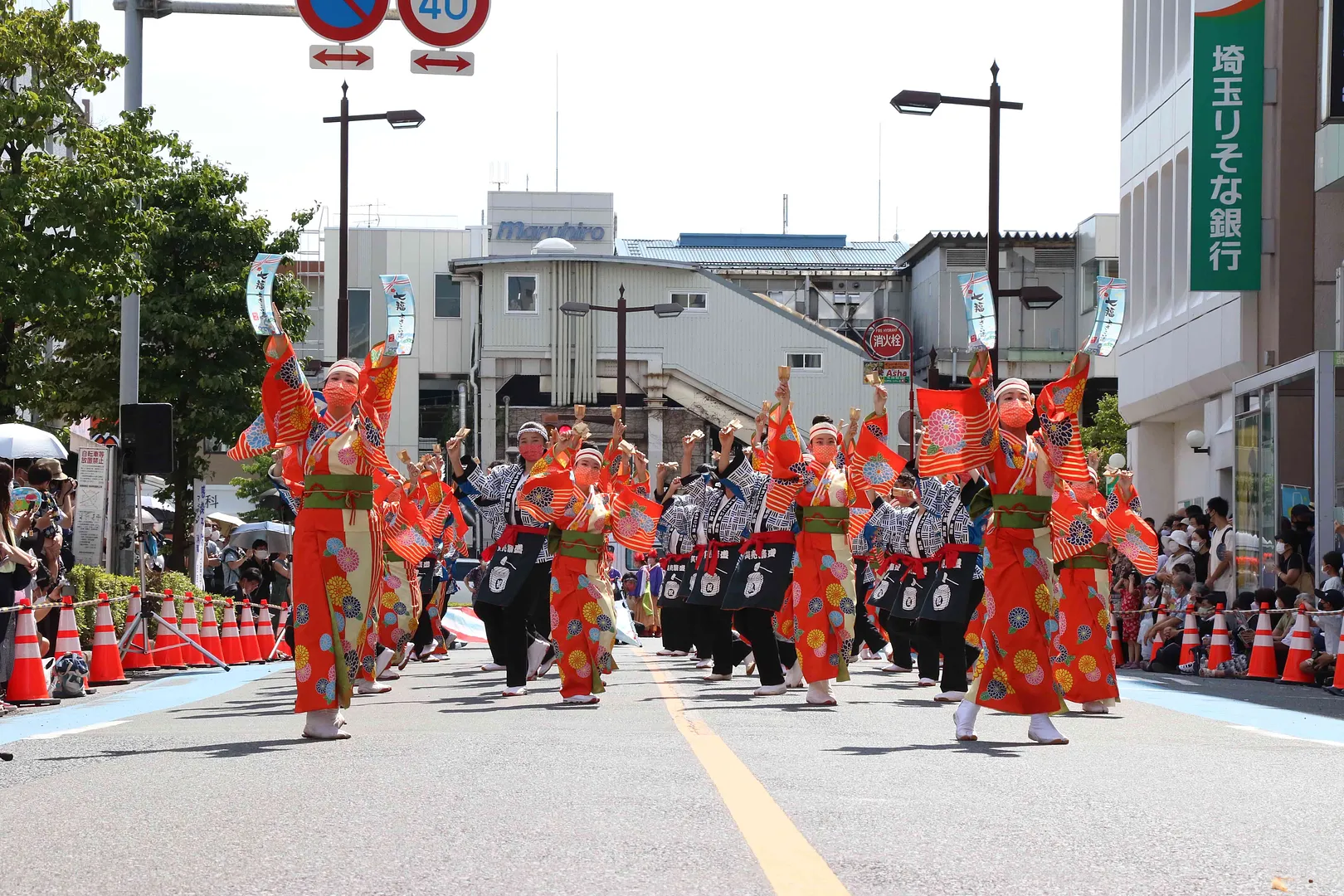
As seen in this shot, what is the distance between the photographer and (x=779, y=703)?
1270 centimetres

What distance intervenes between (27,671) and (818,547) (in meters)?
5.62

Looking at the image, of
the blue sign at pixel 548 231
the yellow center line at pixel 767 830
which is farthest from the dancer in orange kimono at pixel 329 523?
the blue sign at pixel 548 231

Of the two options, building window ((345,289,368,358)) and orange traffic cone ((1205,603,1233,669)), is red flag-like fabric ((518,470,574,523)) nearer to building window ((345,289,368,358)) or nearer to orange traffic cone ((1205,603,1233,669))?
orange traffic cone ((1205,603,1233,669))

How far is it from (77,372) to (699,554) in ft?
44.7

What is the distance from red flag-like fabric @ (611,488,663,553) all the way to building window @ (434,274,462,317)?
35264 millimetres

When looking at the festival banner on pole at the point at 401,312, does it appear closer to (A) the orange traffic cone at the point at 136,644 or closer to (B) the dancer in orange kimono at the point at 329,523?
(B) the dancer in orange kimono at the point at 329,523

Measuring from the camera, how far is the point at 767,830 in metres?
5.76

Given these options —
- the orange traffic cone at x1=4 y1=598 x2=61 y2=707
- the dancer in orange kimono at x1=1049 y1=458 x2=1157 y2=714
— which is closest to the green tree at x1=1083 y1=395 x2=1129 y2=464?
the dancer in orange kimono at x1=1049 y1=458 x2=1157 y2=714

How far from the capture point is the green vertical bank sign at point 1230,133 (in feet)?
81.9

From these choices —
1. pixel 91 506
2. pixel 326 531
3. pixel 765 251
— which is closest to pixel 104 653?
pixel 91 506

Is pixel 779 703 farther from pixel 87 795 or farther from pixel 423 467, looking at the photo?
pixel 87 795

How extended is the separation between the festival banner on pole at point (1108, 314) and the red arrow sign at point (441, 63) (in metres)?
5.67

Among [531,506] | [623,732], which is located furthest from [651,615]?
[623,732]

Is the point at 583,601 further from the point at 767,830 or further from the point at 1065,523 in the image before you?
the point at 767,830
